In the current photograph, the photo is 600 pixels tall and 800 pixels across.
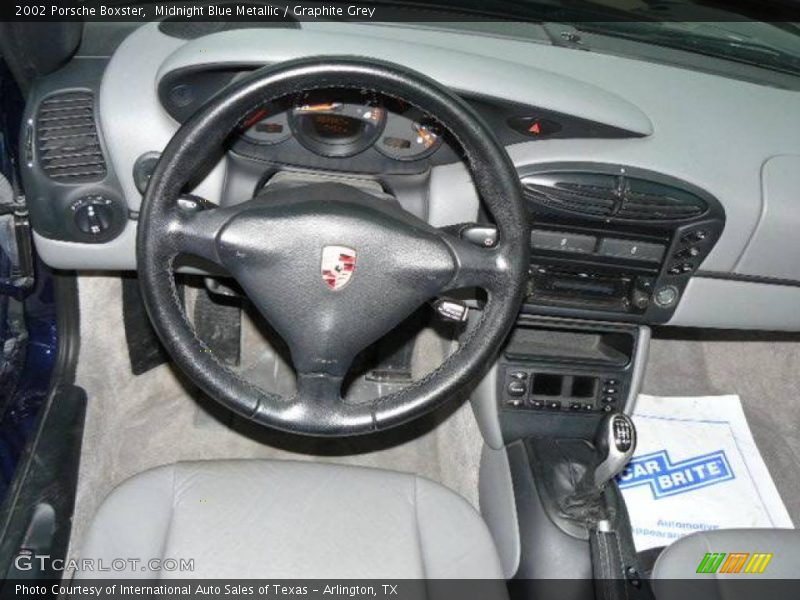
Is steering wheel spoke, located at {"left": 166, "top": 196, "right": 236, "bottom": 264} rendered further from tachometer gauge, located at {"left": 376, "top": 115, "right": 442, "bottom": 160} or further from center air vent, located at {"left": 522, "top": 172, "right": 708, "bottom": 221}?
center air vent, located at {"left": 522, "top": 172, "right": 708, "bottom": 221}

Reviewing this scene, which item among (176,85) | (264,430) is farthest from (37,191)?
(264,430)

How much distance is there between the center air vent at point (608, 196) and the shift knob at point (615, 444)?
1.24 ft

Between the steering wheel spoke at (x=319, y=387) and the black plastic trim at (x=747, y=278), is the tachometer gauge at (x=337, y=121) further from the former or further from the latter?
the black plastic trim at (x=747, y=278)

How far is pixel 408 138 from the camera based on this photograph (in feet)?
5.06

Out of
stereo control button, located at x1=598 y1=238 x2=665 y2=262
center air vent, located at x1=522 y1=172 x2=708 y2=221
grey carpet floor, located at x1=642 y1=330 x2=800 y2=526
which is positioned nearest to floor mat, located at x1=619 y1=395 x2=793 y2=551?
grey carpet floor, located at x1=642 y1=330 x2=800 y2=526

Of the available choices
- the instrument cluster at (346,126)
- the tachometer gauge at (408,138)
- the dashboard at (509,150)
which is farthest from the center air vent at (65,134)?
the tachometer gauge at (408,138)

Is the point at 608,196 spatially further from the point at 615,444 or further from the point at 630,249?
the point at 615,444

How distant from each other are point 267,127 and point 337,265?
0.34m

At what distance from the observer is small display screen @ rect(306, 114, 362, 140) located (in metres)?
1.48

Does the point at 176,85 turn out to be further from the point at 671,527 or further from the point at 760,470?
the point at 760,470

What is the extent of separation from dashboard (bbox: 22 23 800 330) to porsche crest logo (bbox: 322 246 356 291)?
0.21 m

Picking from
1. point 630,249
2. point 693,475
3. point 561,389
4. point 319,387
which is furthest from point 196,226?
point 693,475

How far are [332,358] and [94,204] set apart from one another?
568 mm

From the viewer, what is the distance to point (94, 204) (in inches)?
62.7
